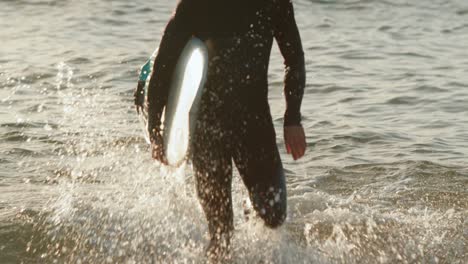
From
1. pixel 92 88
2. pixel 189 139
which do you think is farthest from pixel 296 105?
pixel 92 88

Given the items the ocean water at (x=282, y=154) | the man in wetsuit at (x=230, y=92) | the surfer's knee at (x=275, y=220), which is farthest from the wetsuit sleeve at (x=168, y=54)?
the ocean water at (x=282, y=154)

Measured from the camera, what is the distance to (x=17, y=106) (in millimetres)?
9805

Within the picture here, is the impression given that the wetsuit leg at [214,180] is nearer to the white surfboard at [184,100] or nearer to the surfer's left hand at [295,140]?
the white surfboard at [184,100]

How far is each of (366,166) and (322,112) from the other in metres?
1.79

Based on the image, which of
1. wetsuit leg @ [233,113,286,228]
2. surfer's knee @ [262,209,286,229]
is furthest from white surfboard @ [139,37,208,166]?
surfer's knee @ [262,209,286,229]

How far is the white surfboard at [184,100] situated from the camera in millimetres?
5055

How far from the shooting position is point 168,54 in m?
5.07

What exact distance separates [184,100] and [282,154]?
346 centimetres

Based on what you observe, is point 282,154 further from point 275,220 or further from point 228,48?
point 228,48

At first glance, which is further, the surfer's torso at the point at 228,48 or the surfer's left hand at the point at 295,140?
the surfer's left hand at the point at 295,140

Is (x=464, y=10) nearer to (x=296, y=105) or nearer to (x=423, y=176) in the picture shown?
(x=423, y=176)

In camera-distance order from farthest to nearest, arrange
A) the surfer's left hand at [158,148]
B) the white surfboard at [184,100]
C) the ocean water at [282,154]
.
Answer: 1. the ocean water at [282,154]
2. the surfer's left hand at [158,148]
3. the white surfboard at [184,100]

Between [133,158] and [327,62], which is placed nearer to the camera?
[133,158]

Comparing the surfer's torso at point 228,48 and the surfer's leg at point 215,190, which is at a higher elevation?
the surfer's torso at point 228,48
